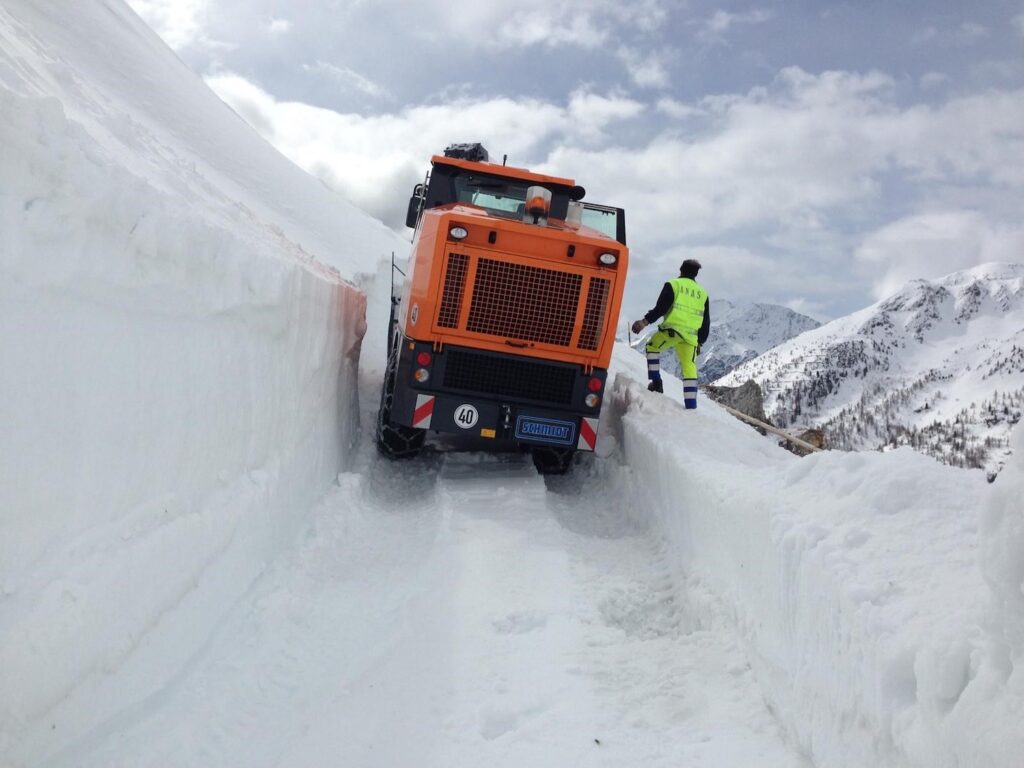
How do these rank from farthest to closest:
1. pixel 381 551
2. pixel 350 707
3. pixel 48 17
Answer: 1. pixel 48 17
2. pixel 381 551
3. pixel 350 707

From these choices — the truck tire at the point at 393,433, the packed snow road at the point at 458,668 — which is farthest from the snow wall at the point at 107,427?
the truck tire at the point at 393,433

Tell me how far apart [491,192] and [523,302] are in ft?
5.61

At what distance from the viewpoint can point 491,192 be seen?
7.57m

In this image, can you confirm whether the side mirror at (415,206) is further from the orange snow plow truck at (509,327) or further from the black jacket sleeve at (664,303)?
the black jacket sleeve at (664,303)

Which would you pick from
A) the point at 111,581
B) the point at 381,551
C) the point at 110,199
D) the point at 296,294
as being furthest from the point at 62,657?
the point at 296,294

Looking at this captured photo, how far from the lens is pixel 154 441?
10.8ft

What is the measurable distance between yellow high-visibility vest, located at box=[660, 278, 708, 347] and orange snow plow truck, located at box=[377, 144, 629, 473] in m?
1.82

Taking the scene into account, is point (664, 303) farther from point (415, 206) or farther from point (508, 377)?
point (415, 206)

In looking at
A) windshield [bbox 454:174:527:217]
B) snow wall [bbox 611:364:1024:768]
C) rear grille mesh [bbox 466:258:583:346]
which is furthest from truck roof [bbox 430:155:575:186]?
snow wall [bbox 611:364:1024:768]

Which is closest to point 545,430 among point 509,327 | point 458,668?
point 509,327

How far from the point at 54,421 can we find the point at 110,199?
904 millimetres

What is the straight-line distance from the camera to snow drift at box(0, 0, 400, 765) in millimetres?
2496

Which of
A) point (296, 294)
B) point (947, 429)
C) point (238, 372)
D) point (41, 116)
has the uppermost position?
point (41, 116)

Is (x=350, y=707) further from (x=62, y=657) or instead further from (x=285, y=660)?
(x=62, y=657)
